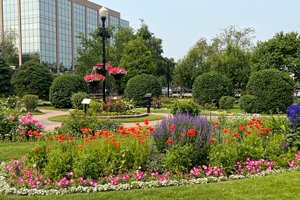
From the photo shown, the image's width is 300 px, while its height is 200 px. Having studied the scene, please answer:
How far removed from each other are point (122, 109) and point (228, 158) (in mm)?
9089

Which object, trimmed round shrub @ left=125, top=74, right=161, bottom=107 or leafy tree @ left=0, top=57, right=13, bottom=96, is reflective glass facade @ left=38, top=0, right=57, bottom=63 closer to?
leafy tree @ left=0, top=57, right=13, bottom=96

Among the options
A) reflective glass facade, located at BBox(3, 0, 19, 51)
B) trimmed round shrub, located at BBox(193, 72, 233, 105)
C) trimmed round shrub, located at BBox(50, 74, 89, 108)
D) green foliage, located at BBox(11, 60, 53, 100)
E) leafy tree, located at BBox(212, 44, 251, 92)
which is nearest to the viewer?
trimmed round shrub, located at BBox(193, 72, 233, 105)

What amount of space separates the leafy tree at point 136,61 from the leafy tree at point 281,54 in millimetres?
11132

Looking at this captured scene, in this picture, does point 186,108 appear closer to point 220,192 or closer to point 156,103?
point 220,192

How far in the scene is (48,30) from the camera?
4931 centimetres

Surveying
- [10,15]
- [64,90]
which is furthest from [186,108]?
[10,15]

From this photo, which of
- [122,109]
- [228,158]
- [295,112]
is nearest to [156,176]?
[228,158]

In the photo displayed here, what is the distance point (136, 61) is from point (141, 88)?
8106mm

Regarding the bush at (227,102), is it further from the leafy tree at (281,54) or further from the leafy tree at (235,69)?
the leafy tree at (235,69)

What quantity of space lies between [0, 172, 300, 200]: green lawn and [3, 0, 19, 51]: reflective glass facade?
54370 millimetres

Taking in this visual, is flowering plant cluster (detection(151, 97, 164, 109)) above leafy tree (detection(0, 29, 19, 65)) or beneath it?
beneath

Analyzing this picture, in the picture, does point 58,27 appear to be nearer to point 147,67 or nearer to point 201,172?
point 147,67

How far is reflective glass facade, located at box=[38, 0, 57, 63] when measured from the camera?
1897 inches

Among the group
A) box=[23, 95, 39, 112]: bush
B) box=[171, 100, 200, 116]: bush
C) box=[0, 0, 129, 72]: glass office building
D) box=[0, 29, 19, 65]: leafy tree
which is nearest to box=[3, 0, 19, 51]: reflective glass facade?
box=[0, 0, 129, 72]: glass office building
